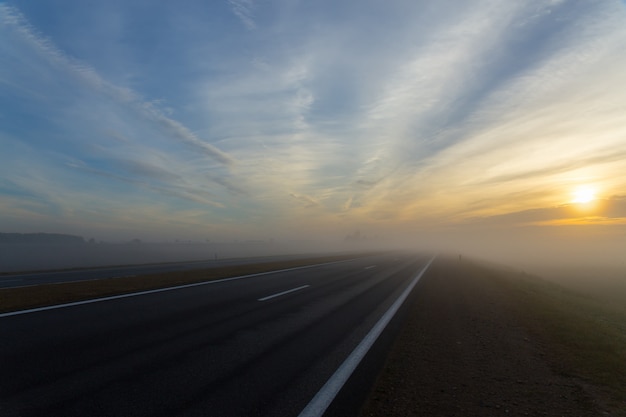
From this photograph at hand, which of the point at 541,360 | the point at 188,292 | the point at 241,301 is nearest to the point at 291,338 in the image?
the point at 241,301

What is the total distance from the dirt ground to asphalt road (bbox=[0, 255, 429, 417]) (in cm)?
102

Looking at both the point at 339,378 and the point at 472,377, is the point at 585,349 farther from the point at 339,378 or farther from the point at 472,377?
the point at 339,378

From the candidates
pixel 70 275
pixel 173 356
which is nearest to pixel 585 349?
pixel 173 356

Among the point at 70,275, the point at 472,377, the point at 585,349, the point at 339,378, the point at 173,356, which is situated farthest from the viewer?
the point at 70,275

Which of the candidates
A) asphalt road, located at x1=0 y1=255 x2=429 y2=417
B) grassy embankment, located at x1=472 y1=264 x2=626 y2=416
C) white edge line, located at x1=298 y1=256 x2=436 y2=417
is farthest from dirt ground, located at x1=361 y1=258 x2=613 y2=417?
asphalt road, located at x1=0 y1=255 x2=429 y2=417

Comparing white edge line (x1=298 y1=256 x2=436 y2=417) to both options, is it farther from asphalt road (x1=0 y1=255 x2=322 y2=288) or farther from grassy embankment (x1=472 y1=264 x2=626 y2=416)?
asphalt road (x1=0 y1=255 x2=322 y2=288)

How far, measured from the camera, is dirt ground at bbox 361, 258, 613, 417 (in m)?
4.10

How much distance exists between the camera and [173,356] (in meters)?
5.32

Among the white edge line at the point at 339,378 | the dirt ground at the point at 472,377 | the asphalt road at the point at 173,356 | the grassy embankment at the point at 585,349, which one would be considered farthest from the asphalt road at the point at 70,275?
the grassy embankment at the point at 585,349

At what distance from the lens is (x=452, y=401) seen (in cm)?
426

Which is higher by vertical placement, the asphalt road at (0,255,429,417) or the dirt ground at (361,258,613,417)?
the asphalt road at (0,255,429,417)

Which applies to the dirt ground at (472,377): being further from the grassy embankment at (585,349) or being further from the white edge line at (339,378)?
the white edge line at (339,378)

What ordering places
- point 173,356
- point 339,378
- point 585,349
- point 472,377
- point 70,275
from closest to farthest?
1. point 339,378
2. point 472,377
3. point 173,356
4. point 585,349
5. point 70,275

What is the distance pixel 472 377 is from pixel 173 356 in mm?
5101
